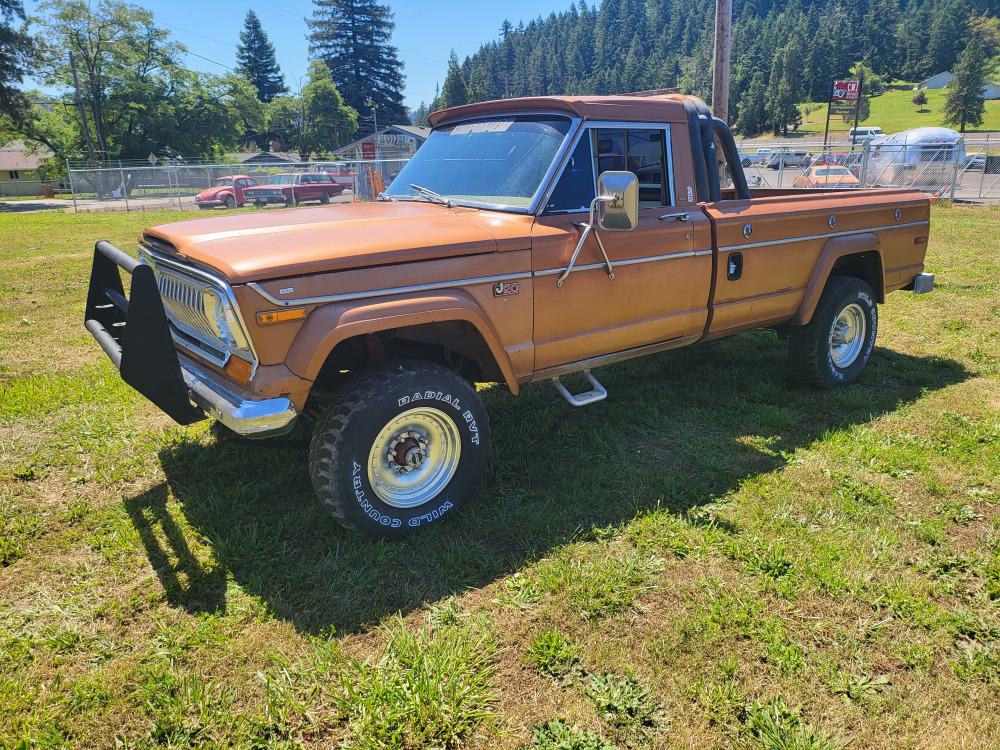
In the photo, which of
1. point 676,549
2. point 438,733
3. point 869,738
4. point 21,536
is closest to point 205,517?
point 21,536

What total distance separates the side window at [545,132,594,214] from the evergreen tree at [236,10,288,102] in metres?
111

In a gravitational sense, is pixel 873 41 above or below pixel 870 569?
above

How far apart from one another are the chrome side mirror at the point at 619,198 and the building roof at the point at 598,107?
0.69 metres

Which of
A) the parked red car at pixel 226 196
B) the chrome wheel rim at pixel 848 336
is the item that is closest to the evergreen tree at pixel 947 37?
the parked red car at pixel 226 196

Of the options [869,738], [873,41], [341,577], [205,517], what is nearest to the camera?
[869,738]

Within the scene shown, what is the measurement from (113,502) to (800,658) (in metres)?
3.68

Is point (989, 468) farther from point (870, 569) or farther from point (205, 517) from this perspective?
point (205, 517)

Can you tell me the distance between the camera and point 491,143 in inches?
167

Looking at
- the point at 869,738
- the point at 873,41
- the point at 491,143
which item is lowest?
the point at 869,738

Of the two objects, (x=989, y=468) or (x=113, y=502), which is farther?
(x=989, y=468)

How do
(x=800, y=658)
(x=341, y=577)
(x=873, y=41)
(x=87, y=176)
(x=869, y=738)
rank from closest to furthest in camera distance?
1. (x=869, y=738)
2. (x=800, y=658)
3. (x=341, y=577)
4. (x=87, y=176)
5. (x=873, y=41)

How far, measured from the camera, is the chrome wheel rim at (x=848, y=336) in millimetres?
5590

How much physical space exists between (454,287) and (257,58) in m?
115

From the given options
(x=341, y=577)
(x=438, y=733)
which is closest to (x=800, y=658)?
(x=438, y=733)
